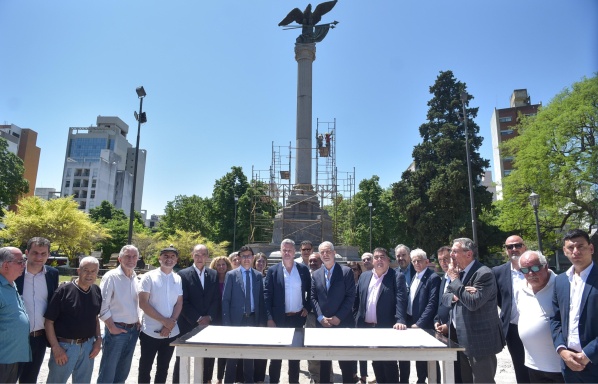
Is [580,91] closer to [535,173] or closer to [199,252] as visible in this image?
[535,173]

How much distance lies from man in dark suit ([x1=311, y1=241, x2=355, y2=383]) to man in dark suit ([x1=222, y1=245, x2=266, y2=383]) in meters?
0.83

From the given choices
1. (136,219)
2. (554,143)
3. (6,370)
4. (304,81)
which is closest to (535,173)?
(554,143)

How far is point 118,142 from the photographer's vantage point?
282ft

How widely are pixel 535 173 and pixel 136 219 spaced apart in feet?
177

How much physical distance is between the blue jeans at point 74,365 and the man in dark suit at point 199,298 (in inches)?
51.9

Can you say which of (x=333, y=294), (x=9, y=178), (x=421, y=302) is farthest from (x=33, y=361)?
(x=9, y=178)

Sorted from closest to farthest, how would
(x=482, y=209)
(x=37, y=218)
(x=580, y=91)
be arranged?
1. (x=580, y=91)
2. (x=37, y=218)
3. (x=482, y=209)

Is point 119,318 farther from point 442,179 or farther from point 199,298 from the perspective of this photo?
point 442,179

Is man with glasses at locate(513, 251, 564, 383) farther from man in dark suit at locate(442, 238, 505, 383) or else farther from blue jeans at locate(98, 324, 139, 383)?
blue jeans at locate(98, 324, 139, 383)

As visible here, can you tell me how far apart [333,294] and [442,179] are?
25.5 metres

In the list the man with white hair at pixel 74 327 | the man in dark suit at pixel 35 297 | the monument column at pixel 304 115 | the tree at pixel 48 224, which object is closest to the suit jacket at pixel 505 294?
the man with white hair at pixel 74 327

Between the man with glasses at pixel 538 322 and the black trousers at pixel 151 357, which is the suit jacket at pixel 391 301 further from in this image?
the black trousers at pixel 151 357

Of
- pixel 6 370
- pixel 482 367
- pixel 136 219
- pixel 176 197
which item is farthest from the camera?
pixel 136 219

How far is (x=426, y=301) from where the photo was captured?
547 centimetres
